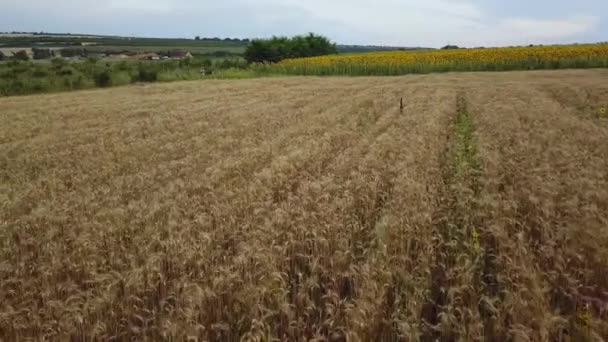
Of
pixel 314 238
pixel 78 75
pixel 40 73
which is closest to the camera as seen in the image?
pixel 314 238

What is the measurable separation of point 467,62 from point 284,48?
31998 mm

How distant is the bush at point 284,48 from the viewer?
65062mm

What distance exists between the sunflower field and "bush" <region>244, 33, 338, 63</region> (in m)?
19.6

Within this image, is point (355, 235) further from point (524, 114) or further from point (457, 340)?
point (524, 114)

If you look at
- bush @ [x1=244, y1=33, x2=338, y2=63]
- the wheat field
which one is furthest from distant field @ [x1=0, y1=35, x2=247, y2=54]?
the wheat field

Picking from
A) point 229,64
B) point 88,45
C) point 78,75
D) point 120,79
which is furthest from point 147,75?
point 88,45

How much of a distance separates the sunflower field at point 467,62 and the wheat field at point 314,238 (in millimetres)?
29329

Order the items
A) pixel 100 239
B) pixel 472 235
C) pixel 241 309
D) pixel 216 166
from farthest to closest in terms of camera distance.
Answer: pixel 216 166
pixel 100 239
pixel 472 235
pixel 241 309

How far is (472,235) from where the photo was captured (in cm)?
522

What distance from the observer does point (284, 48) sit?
218ft

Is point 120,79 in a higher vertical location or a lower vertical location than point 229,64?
lower

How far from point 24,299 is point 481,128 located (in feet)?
35.6

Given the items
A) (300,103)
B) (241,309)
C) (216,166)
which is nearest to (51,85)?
(300,103)

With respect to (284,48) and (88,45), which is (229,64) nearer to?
(284,48)
